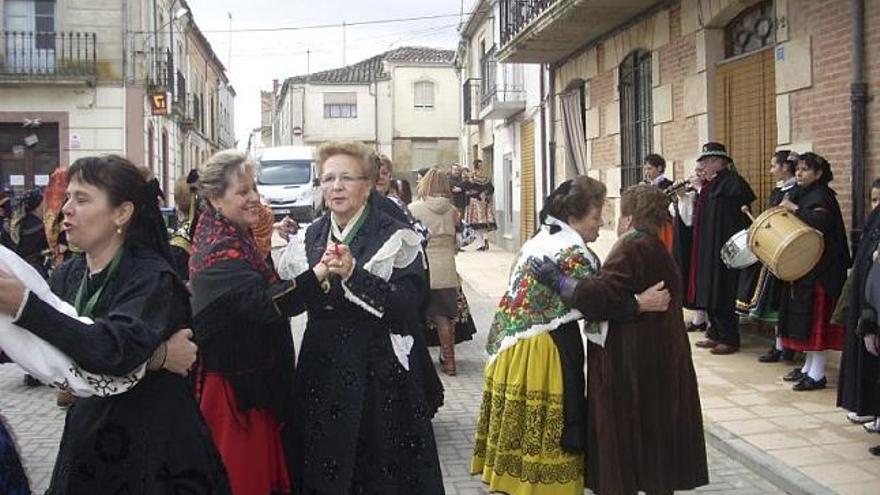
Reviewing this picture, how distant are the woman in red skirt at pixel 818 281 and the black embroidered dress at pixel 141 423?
546 centimetres

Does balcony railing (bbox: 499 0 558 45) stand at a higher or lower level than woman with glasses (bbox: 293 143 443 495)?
higher

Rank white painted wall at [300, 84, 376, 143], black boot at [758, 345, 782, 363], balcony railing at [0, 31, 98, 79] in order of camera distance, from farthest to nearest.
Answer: white painted wall at [300, 84, 376, 143], balcony railing at [0, 31, 98, 79], black boot at [758, 345, 782, 363]

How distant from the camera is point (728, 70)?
31.4 ft

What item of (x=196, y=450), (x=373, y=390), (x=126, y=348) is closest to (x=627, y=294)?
(x=373, y=390)

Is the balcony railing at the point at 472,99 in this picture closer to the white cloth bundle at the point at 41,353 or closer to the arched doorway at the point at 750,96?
the arched doorway at the point at 750,96

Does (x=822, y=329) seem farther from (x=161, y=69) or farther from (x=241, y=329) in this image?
(x=161, y=69)

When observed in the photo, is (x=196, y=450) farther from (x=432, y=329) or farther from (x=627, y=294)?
(x=432, y=329)

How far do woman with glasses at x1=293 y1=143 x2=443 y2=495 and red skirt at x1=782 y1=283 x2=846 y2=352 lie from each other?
4.41 m

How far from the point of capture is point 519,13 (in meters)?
14.9

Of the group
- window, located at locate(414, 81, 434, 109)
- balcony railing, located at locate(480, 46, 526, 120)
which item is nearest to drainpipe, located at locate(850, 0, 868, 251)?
balcony railing, located at locate(480, 46, 526, 120)

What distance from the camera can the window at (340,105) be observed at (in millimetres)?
45469

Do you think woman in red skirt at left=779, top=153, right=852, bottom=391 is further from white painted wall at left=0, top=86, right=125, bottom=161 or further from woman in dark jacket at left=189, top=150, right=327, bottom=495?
white painted wall at left=0, top=86, right=125, bottom=161

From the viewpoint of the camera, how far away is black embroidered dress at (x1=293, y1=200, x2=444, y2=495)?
3229 millimetres

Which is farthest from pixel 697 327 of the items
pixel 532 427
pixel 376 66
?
pixel 376 66
